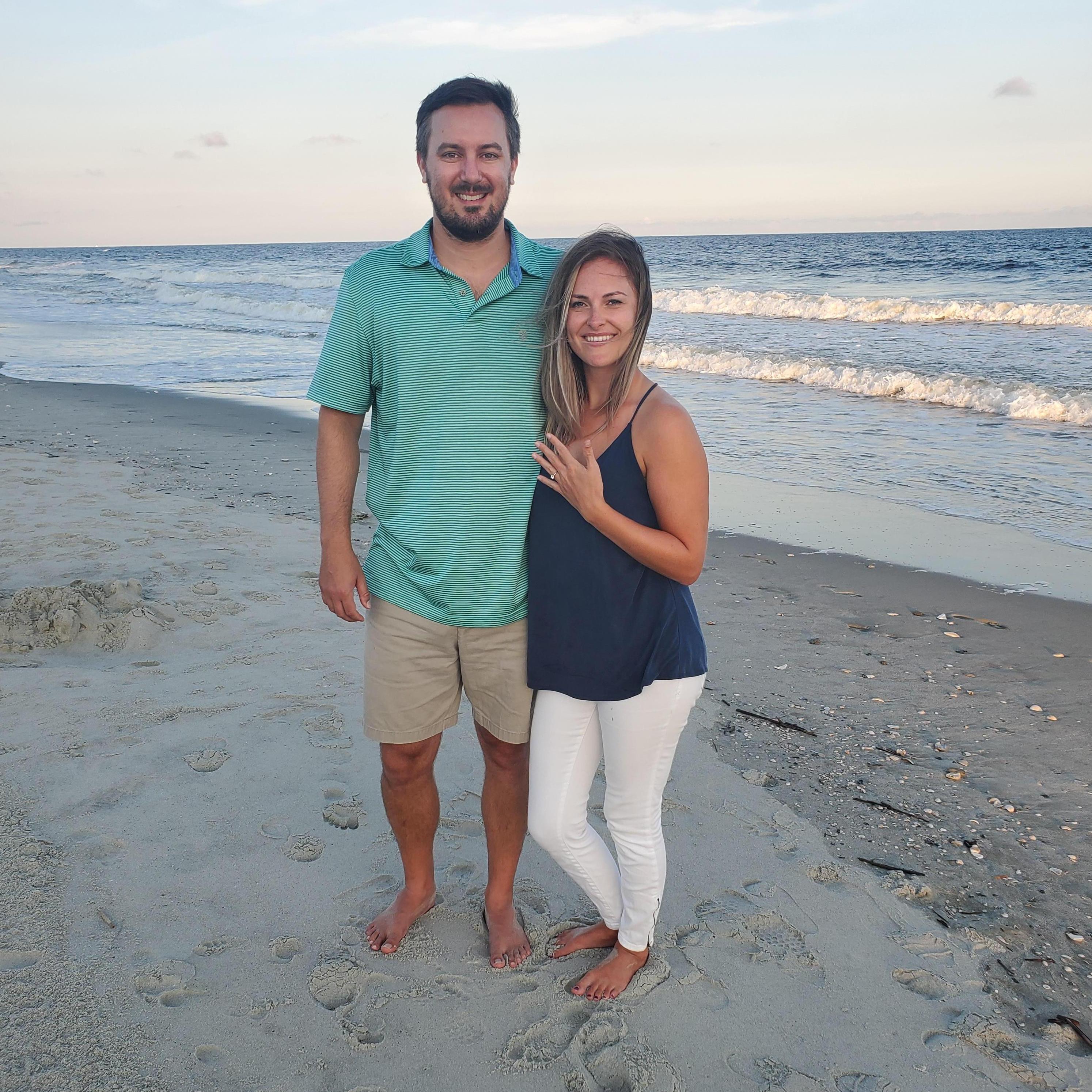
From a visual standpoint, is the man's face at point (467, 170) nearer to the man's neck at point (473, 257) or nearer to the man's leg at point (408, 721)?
the man's neck at point (473, 257)

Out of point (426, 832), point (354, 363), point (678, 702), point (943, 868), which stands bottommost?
point (943, 868)

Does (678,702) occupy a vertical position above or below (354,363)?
below

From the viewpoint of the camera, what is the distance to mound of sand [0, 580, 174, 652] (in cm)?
409

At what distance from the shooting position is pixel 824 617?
16.8 ft

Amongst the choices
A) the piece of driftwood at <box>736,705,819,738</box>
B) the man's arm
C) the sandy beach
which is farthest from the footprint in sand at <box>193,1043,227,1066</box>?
the piece of driftwood at <box>736,705,819,738</box>

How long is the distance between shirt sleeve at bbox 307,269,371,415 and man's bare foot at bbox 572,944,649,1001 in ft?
5.29

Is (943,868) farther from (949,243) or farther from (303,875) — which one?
(949,243)

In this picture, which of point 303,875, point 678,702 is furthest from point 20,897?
point 678,702

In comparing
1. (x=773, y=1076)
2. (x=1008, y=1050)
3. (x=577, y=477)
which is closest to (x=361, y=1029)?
(x=773, y=1076)

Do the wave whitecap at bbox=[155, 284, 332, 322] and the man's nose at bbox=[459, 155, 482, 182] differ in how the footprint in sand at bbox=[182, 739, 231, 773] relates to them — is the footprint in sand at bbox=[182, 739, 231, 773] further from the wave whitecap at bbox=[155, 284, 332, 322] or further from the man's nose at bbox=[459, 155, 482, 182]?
the wave whitecap at bbox=[155, 284, 332, 322]

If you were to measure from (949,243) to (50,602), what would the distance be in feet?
182

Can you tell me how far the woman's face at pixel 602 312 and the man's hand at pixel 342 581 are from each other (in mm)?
834

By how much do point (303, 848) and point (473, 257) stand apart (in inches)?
74.6

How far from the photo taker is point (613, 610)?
224 cm
